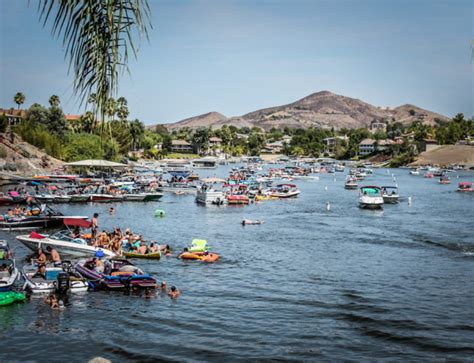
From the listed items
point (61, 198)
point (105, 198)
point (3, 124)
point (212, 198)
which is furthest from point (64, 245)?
point (3, 124)

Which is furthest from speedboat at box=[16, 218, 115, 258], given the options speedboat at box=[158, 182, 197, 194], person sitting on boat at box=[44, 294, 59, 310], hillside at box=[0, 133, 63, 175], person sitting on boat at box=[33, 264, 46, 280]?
hillside at box=[0, 133, 63, 175]

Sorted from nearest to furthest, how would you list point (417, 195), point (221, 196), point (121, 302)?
point (121, 302)
point (221, 196)
point (417, 195)

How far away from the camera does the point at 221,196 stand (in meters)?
79.0

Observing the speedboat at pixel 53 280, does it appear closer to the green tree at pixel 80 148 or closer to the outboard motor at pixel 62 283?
the outboard motor at pixel 62 283

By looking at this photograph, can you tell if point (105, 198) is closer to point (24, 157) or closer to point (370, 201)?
point (370, 201)

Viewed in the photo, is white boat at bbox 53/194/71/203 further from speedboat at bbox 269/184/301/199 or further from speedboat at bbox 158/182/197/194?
speedboat at bbox 269/184/301/199

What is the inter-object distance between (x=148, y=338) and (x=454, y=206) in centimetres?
6670

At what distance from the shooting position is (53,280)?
29.3 meters

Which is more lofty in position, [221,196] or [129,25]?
[129,25]

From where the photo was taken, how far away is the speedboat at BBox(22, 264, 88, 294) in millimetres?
28594

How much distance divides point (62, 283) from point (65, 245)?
29.9ft

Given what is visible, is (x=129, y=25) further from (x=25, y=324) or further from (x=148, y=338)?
(x=25, y=324)

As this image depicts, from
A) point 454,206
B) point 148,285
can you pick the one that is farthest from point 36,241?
point 454,206

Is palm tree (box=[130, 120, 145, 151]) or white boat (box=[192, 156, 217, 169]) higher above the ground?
palm tree (box=[130, 120, 145, 151])
